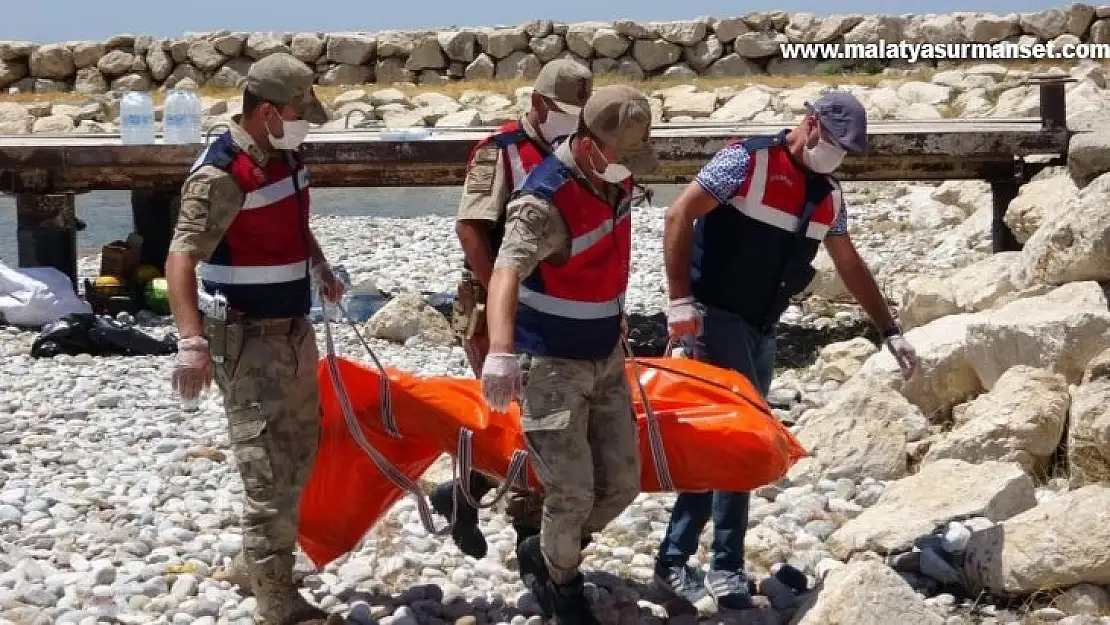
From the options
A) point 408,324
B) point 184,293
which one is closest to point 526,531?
point 184,293

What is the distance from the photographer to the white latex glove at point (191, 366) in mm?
4285

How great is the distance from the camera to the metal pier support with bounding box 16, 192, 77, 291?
40.1ft

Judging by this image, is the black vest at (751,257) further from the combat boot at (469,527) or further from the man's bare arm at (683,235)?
the combat boot at (469,527)

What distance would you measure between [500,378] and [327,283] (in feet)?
4.00

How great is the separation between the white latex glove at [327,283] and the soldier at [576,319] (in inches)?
34.3

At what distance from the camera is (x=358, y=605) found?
5.21 m

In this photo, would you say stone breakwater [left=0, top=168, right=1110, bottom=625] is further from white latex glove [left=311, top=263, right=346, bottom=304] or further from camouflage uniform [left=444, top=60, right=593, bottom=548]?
white latex glove [left=311, top=263, right=346, bottom=304]

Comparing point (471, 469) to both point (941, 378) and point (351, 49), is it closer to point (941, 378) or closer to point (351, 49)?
point (941, 378)

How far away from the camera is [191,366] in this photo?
14.1 feet

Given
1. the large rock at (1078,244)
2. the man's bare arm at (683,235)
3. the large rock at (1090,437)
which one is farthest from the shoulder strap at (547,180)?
the large rock at (1078,244)

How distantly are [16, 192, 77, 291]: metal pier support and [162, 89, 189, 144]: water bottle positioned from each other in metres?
1.05

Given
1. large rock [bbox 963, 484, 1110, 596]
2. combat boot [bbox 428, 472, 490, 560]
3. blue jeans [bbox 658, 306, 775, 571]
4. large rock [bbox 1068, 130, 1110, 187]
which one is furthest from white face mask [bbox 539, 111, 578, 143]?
large rock [bbox 1068, 130, 1110, 187]

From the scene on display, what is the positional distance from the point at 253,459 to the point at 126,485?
2.43m

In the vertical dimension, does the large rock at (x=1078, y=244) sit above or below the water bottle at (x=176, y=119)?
above
